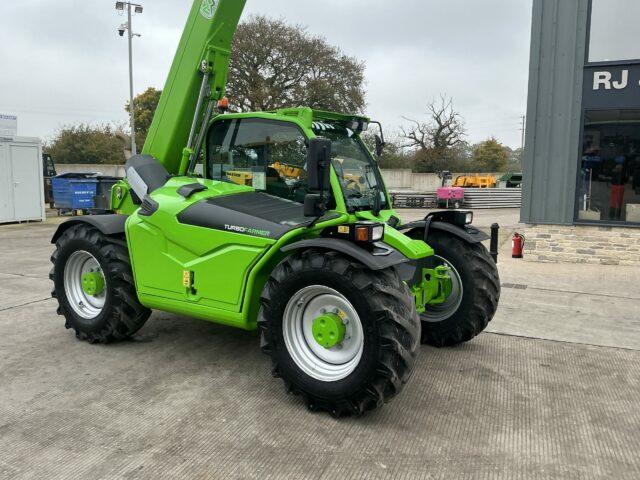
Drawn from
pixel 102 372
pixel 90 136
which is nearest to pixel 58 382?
pixel 102 372

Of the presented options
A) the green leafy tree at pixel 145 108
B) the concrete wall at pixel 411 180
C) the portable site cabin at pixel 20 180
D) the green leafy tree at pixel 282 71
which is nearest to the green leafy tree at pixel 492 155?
the concrete wall at pixel 411 180

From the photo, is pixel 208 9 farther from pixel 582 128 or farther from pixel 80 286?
pixel 582 128

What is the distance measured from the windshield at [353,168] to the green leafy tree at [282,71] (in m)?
26.5

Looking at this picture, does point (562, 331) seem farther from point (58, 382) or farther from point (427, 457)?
point (58, 382)

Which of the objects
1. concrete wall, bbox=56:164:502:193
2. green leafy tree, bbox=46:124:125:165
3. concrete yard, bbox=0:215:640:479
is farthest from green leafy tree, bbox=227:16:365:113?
concrete yard, bbox=0:215:640:479

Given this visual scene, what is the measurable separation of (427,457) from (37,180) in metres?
16.4

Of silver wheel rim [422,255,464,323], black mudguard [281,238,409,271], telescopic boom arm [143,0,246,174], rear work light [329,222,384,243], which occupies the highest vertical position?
telescopic boom arm [143,0,246,174]

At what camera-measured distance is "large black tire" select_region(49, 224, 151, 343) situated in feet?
15.7

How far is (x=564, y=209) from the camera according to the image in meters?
9.71

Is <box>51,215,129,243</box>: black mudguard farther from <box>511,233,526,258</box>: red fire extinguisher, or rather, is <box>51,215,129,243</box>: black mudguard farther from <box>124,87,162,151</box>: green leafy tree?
<box>124,87,162,151</box>: green leafy tree

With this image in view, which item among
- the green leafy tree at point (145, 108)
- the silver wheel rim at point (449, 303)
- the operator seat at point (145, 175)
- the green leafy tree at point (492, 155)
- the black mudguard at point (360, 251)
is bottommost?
the silver wheel rim at point (449, 303)

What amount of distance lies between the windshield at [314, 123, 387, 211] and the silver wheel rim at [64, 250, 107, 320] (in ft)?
8.21

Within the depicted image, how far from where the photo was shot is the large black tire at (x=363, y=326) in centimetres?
339

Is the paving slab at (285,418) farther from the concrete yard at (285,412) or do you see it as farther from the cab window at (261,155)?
the cab window at (261,155)
